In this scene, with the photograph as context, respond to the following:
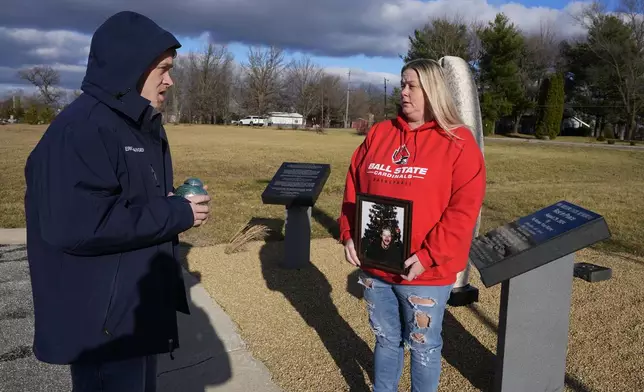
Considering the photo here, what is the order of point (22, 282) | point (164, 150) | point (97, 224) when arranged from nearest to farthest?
point (97, 224) < point (164, 150) < point (22, 282)

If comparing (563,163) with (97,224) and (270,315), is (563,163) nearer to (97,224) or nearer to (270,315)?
(270,315)

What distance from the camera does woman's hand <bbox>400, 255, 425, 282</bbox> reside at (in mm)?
2428

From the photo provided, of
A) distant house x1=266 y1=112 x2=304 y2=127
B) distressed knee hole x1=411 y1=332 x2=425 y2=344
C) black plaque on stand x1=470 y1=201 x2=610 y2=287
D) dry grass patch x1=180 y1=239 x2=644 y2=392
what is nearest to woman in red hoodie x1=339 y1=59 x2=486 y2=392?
distressed knee hole x1=411 y1=332 x2=425 y2=344

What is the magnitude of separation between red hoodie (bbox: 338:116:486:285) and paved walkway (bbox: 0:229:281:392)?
1.44 metres

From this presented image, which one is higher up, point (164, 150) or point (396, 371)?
point (164, 150)

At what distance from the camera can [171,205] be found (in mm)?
1833

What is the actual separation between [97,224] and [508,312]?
2066 millimetres

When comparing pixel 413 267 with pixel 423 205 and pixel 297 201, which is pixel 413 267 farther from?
pixel 297 201

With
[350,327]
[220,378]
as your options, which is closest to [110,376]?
[220,378]

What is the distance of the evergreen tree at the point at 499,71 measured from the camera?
43.2 meters

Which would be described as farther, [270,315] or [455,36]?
[455,36]

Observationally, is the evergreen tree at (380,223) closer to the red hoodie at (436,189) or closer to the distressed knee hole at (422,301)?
the red hoodie at (436,189)

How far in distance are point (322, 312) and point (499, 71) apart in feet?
143

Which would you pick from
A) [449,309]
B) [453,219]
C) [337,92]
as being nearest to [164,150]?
[453,219]
